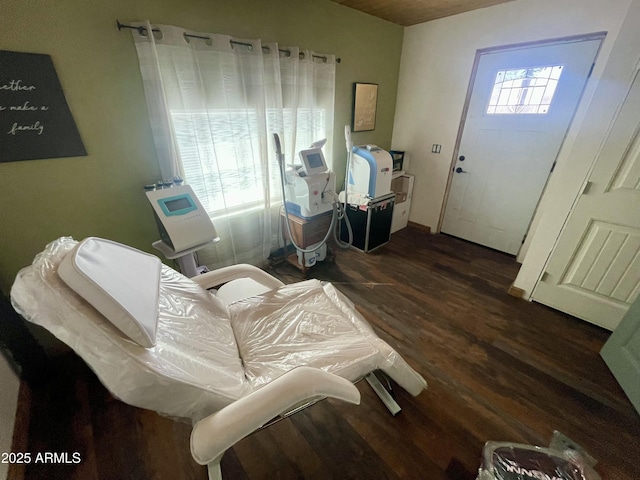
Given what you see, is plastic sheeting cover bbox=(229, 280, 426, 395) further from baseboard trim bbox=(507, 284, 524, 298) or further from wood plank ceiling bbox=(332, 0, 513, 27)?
wood plank ceiling bbox=(332, 0, 513, 27)

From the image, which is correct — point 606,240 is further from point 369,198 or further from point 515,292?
point 369,198

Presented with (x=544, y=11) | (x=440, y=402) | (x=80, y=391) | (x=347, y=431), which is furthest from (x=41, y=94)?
(x=544, y=11)

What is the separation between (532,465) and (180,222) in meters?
1.90

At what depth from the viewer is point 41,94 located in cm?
126

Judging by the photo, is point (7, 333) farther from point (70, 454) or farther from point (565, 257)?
point (565, 257)

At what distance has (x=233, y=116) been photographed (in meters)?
1.92

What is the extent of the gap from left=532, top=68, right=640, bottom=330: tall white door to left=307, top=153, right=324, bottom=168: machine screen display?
5.89ft

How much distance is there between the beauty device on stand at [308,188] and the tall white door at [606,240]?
172cm

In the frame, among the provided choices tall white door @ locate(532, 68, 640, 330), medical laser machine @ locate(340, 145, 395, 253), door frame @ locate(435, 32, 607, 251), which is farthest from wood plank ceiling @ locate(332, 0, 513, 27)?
tall white door @ locate(532, 68, 640, 330)

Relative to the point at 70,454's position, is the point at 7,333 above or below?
above

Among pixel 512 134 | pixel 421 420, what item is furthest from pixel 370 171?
pixel 421 420

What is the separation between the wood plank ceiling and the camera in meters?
2.15

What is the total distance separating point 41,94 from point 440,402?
258 centimetres

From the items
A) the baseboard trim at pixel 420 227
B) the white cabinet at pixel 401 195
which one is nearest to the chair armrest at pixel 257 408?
the white cabinet at pixel 401 195
